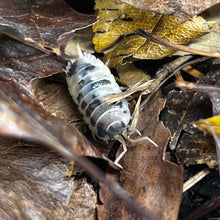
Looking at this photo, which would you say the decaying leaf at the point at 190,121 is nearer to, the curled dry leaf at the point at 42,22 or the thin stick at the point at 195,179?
the thin stick at the point at 195,179

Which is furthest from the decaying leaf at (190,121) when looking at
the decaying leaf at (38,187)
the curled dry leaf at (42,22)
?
the curled dry leaf at (42,22)

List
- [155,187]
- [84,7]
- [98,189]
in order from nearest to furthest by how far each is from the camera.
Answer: [155,187] < [98,189] < [84,7]

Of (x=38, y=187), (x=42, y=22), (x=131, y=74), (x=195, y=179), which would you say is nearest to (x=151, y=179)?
(x=195, y=179)

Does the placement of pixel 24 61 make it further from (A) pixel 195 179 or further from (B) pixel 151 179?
(A) pixel 195 179

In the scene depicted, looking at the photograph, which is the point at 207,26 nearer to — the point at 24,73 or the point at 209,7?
the point at 209,7

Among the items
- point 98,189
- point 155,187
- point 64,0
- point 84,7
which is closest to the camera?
point 155,187

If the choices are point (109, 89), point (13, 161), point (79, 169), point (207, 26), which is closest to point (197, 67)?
point (207, 26)

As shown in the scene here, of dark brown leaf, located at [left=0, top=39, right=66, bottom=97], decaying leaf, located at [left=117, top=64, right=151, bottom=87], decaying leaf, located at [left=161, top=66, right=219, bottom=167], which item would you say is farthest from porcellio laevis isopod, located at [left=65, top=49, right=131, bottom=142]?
decaying leaf, located at [left=161, top=66, right=219, bottom=167]

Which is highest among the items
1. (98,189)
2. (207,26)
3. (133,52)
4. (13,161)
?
(207,26)
